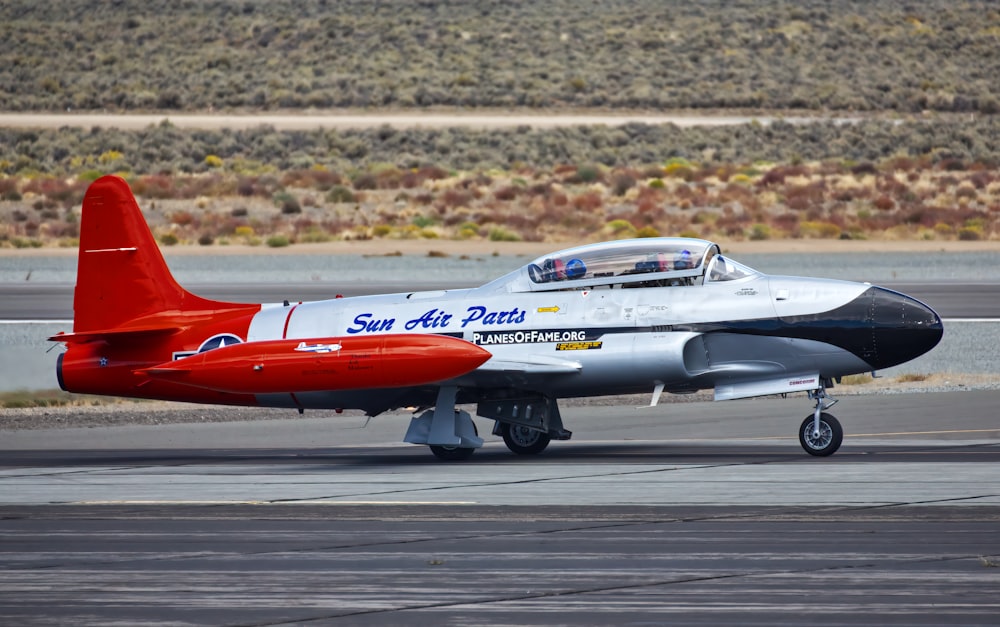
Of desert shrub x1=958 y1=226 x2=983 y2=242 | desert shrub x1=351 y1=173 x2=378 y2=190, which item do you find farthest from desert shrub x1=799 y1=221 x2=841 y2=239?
desert shrub x1=351 y1=173 x2=378 y2=190

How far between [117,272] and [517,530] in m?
8.62

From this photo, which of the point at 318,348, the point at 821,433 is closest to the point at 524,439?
the point at 318,348

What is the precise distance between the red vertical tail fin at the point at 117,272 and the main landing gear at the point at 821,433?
290 inches

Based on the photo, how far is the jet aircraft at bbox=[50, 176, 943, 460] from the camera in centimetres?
1678

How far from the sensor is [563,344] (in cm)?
1720

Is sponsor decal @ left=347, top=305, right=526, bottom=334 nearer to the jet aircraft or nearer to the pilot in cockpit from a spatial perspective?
the jet aircraft

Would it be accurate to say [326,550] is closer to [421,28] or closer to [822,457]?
[822,457]

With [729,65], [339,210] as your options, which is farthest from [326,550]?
[729,65]

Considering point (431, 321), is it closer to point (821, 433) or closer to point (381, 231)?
point (821, 433)

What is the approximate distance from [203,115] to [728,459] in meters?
97.4

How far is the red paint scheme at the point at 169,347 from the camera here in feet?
55.4

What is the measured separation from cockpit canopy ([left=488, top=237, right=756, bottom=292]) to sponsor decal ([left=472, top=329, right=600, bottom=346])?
542 millimetres

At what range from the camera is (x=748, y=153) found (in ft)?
295

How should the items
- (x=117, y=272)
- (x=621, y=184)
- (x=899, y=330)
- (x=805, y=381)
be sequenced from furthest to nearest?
(x=621, y=184), (x=117, y=272), (x=805, y=381), (x=899, y=330)
